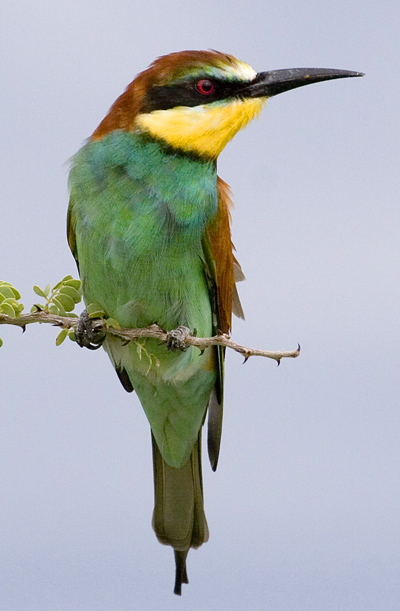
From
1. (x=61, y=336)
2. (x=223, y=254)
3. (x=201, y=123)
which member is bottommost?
(x=61, y=336)

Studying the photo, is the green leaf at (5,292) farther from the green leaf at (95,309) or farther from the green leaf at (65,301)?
the green leaf at (95,309)

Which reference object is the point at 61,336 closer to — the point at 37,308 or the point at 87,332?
the point at 37,308

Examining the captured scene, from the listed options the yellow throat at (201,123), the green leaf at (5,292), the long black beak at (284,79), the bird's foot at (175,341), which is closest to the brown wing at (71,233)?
the yellow throat at (201,123)

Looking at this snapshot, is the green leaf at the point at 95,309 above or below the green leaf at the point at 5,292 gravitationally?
above

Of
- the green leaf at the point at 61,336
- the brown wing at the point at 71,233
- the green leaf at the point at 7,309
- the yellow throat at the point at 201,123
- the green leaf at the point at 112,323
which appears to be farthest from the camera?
the brown wing at the point at 71,233

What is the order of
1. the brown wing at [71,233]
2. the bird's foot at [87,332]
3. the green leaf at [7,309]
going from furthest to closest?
the brown wing at [71,233] < the bird's foot at [87,332] < the green leaf at [7,309]

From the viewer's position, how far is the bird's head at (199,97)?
9.51 feet

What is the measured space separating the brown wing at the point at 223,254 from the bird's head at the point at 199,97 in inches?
8.5

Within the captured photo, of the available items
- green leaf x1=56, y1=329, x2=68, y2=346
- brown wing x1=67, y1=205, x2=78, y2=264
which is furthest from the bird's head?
green leaf x1=56, y1=329, x2=68, y2=346

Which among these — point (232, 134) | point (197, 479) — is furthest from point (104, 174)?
point (197, 479)

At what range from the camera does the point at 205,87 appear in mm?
2914

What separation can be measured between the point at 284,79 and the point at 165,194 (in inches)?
21.6

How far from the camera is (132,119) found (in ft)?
9.74

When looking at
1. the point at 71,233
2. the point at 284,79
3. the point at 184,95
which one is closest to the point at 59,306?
the point at 184,95
